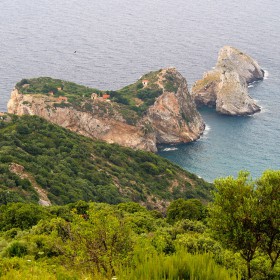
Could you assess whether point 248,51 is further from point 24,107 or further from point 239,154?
point 24,107

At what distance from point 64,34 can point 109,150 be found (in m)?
129

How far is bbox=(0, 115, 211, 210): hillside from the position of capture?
56.1 metres

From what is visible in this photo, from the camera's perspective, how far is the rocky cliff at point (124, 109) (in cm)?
10881

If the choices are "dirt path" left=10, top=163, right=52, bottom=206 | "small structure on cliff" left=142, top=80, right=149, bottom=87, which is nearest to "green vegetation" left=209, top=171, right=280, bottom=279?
"dirt path" left=10, top=163, right=52, bottom=206

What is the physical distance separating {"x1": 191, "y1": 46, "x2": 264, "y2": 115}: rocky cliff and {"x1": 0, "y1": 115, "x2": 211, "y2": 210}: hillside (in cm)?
5464

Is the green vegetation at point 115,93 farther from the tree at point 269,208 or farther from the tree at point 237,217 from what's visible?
the tree at point 269,208

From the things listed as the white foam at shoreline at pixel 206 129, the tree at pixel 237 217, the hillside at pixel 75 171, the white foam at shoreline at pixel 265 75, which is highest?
the tree at pixel 237 217

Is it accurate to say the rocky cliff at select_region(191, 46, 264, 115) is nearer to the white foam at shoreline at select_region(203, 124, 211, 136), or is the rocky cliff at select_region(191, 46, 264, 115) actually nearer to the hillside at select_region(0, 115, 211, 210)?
the white foam at shoreline at select_region(203, 124, 211, 136)

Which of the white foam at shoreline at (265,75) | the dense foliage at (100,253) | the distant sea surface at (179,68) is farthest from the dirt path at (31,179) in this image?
the white foam at shoreline at (265,75)

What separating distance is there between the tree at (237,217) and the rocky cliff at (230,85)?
4659 inches

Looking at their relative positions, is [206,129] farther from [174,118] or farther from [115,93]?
[115,93]

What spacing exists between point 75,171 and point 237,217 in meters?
50.1

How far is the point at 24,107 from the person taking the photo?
354ft

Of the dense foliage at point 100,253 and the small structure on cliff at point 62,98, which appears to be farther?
the small structure on cliff at point 62,98
